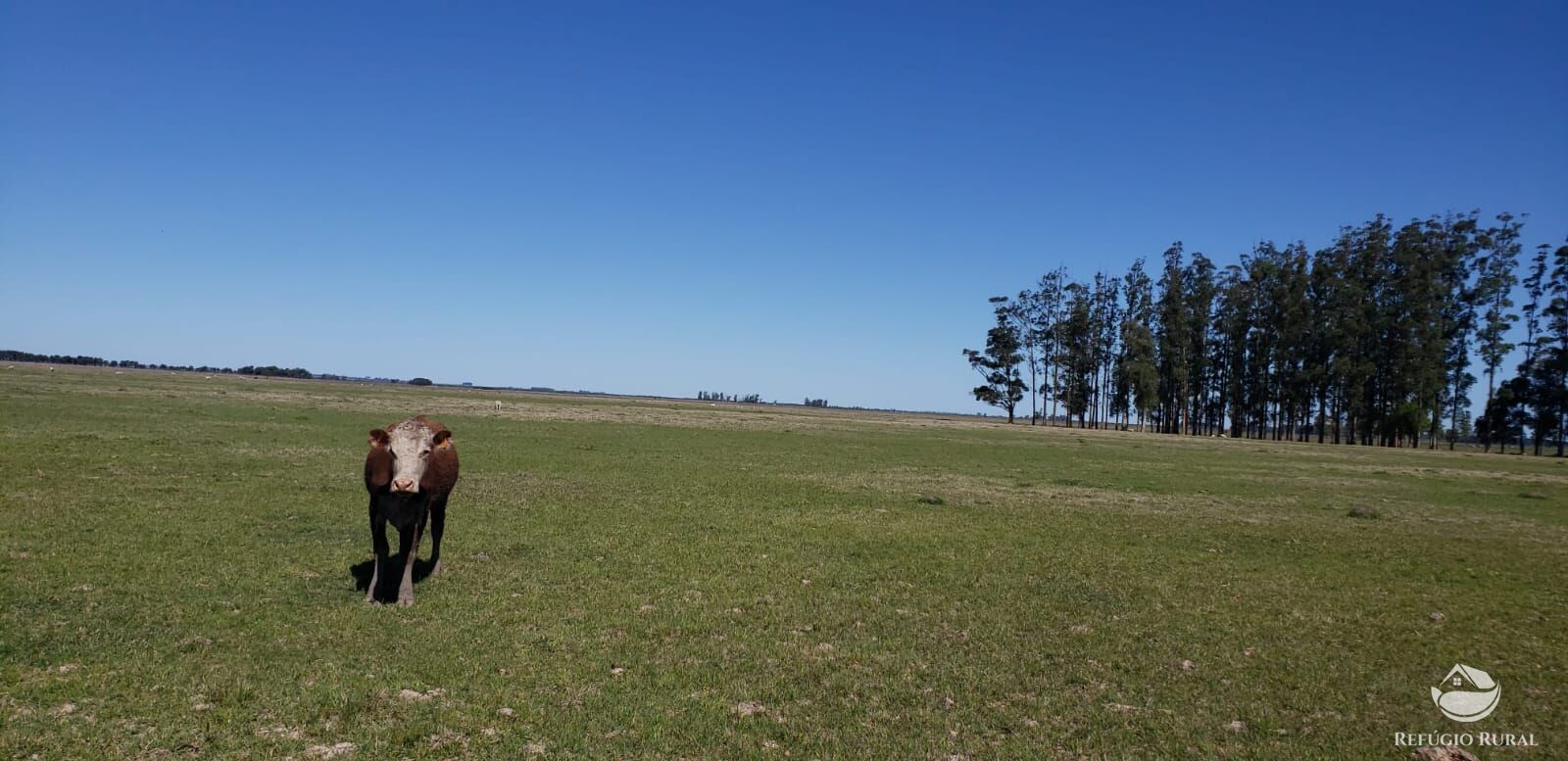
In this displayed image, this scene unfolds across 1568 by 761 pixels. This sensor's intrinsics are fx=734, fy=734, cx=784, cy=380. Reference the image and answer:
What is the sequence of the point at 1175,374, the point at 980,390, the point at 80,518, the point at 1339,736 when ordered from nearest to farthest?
the point at 1339,736, the point at 80,518, the point at 1175,374, the point at 980,390

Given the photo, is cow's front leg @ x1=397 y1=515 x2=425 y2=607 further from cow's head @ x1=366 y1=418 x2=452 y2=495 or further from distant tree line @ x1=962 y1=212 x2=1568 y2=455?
distant tree line @ x1=962 y1=212 x2=1568 y2=455

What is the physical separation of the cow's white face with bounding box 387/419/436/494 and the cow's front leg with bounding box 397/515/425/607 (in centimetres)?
68

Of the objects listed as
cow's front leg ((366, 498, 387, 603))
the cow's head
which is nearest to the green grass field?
cow's front leg ((366, 498, 387, 603))

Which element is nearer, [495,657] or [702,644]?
[495,657]

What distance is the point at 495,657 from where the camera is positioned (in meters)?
7.74

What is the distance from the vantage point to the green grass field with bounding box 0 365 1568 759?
628 cm

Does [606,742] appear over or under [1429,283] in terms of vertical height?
under

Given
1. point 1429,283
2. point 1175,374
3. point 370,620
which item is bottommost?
point 370,620

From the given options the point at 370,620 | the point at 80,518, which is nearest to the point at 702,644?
the point at 370,620

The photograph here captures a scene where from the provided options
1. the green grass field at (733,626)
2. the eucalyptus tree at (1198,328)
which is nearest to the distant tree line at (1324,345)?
the eucalyptus tree at (1198,328)

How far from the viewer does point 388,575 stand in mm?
10750

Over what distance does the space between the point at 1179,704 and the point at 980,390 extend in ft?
367

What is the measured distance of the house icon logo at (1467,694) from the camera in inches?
295

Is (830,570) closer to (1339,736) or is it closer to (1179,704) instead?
(1179,704)
